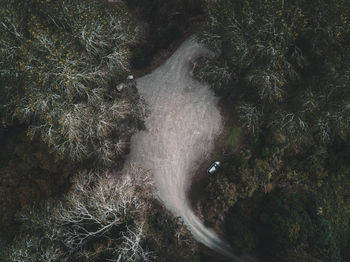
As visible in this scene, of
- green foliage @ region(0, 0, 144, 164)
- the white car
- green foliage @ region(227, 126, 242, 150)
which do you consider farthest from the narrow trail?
green foliage @ region(0, 0, 144, 164)

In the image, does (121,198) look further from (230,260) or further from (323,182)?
(323,182)

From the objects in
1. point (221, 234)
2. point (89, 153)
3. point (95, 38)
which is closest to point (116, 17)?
point (95, 38)

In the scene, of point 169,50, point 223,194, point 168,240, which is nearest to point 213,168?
point 223,194

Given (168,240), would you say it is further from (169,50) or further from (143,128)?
(169,50)

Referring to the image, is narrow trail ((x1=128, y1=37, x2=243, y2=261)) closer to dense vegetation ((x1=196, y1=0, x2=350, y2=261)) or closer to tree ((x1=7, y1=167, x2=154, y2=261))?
dense vegetation ((x1=196, y1=0, x2=350, y2=261))

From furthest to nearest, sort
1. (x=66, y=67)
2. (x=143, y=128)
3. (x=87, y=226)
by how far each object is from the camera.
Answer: (x=143, y=128) → (x=87, y=226) → (x=66, y=67)

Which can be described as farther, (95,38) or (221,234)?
(221,234)
